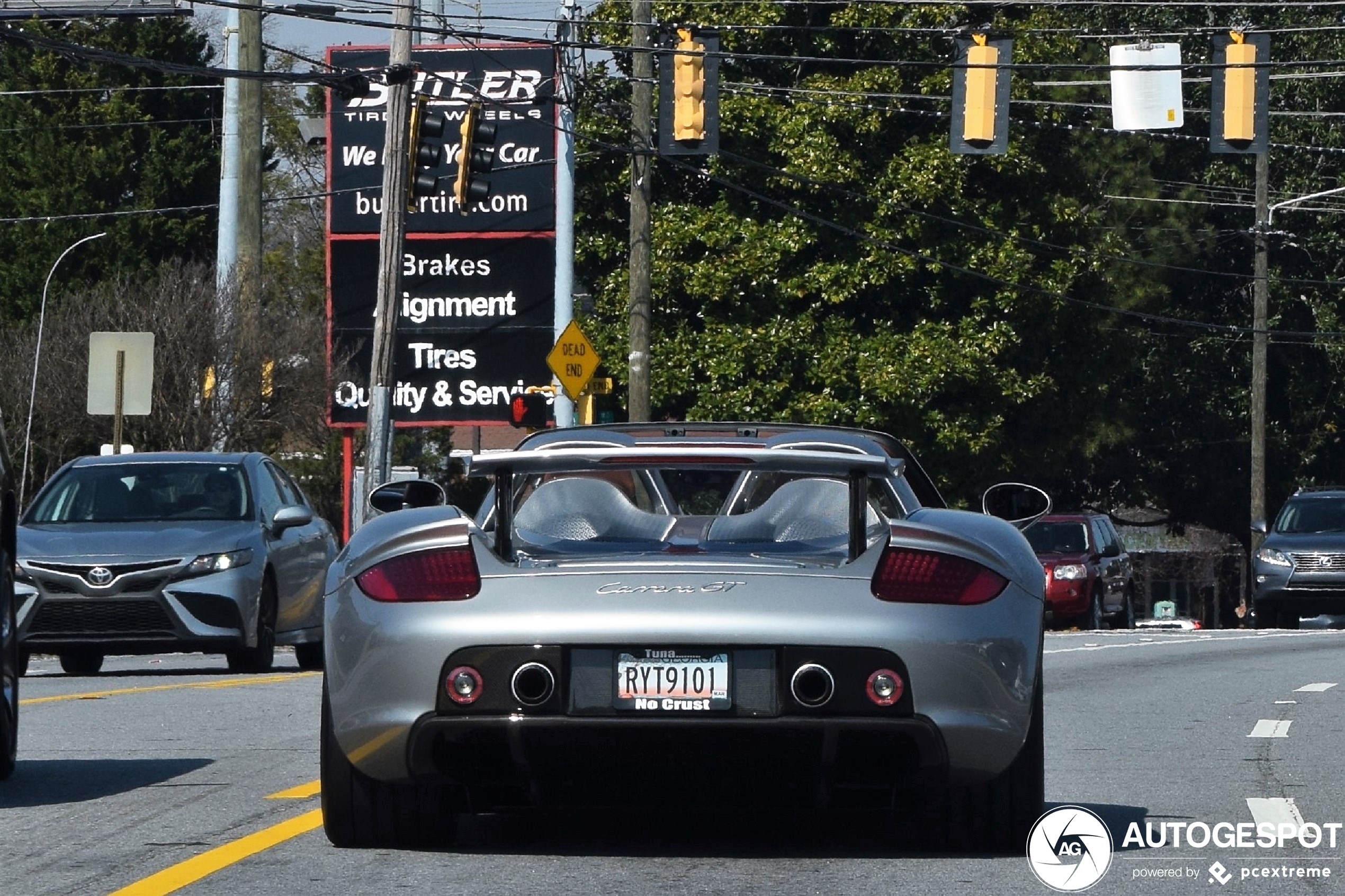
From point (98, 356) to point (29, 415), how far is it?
51.1ft

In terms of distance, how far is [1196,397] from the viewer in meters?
51.3

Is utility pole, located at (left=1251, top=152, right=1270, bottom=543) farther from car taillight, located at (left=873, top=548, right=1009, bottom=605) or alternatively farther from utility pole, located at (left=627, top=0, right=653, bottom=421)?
car taillight, located at (left=873, top=548, right=1009, bottom=605)

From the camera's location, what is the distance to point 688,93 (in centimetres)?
2372

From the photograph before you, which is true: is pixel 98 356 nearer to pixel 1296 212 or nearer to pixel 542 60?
→ pixel 542 60

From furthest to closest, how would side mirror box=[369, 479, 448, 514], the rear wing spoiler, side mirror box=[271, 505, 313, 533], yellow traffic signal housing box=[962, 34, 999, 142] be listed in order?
1. yellow traffic signal housing box=[962, 34, 999, 142]
2. side mirror box=[271, 505, 313, 533]
3. side mirror box=[369, 479, 448, 514]
4. the rear wing spoiler

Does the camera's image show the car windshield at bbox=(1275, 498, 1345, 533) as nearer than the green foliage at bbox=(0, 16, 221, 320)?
Yes

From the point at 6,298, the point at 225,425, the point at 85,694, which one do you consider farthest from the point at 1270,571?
the point at 6,298

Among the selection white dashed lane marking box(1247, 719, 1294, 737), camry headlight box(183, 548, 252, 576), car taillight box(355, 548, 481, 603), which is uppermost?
car taillight box(355, 548, 481, 603)

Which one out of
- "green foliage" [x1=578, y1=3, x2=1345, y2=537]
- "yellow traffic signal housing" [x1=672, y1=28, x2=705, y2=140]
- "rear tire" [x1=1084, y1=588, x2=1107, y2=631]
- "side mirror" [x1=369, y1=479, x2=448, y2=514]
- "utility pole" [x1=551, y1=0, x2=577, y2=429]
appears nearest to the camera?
"side mirror" [x1=369, y1=479, x2=448, y2=514]

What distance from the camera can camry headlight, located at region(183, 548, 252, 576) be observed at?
52.7ft

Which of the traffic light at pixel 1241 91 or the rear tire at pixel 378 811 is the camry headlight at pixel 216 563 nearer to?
the rear tire at pixel 378 811

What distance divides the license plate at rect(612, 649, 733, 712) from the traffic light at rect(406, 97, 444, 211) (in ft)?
71.6

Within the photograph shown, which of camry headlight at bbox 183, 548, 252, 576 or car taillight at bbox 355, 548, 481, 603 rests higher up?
car taillight at bbox 355, 548, 481, 603

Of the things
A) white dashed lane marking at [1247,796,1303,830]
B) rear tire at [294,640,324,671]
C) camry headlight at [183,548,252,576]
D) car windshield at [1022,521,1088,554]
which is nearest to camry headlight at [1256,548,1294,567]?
car windshield at [1022,521,1088,554]
